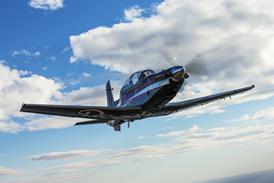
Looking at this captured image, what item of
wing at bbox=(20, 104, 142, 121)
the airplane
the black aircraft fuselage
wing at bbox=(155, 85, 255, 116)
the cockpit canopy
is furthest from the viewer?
wing at bbox=(155, 85, 255, 116)

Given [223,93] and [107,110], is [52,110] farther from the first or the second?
[223,93]

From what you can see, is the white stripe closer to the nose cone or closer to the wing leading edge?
the nose cone

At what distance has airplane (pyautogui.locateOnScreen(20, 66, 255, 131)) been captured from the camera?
2128cm

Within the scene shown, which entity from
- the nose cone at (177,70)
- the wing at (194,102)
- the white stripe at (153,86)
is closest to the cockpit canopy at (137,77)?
the white stripe at (153,86)

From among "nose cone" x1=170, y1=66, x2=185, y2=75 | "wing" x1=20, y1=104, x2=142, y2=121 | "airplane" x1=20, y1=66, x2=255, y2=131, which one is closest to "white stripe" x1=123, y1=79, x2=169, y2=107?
"airplane" x1=20, y1=66, x2=255, y2=131

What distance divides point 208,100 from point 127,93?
8.45 meters

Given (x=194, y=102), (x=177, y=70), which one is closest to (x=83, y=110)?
(x=177, y=70)

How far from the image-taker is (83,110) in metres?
22.6

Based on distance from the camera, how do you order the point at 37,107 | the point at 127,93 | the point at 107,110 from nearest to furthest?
the point at 37,107 → the point at 107,110 → the point at 127,93

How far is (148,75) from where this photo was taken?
23.4 metres

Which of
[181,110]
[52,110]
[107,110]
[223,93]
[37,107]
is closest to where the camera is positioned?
[37,107]

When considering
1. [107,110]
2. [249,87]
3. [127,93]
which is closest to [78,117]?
[107,110]

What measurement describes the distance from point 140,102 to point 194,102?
6759 millimetres

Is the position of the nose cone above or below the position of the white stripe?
above
